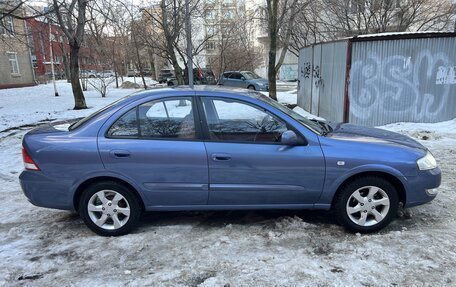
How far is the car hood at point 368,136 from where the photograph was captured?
12.9 feet

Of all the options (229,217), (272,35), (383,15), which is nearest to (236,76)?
(383,15)

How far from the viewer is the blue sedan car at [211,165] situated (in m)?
3.74

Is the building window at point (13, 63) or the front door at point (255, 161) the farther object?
the building window at point (13, 63)

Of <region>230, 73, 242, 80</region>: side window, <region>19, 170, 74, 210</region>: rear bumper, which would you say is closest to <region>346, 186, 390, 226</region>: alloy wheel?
<region>19, 170, 74, 210</region>: rear bumper

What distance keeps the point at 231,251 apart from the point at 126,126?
1.66 m

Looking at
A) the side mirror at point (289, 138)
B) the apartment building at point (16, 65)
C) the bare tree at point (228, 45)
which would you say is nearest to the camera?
the side mirror at point (289, 138)

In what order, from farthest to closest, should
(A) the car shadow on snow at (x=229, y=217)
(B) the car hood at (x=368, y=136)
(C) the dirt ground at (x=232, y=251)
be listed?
(A) the car shadow on snow at (x=229, y=217) → (B) the car hood at (x=368, y=136) → (C) the dirt ground at (x=232, y=251)

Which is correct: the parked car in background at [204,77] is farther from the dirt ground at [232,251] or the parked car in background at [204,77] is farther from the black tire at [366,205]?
the black tire at [366,205]

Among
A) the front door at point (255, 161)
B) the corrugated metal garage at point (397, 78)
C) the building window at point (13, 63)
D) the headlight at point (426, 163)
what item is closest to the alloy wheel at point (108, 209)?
the front door at point (255, 161)

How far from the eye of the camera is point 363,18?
19906 millimetres

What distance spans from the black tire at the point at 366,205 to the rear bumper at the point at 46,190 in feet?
9.21

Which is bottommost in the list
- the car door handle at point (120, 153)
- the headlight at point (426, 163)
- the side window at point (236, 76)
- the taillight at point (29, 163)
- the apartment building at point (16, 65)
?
the headlight at point (426, 163)

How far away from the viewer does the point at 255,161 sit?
3.73 meters

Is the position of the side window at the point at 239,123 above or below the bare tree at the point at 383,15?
below
